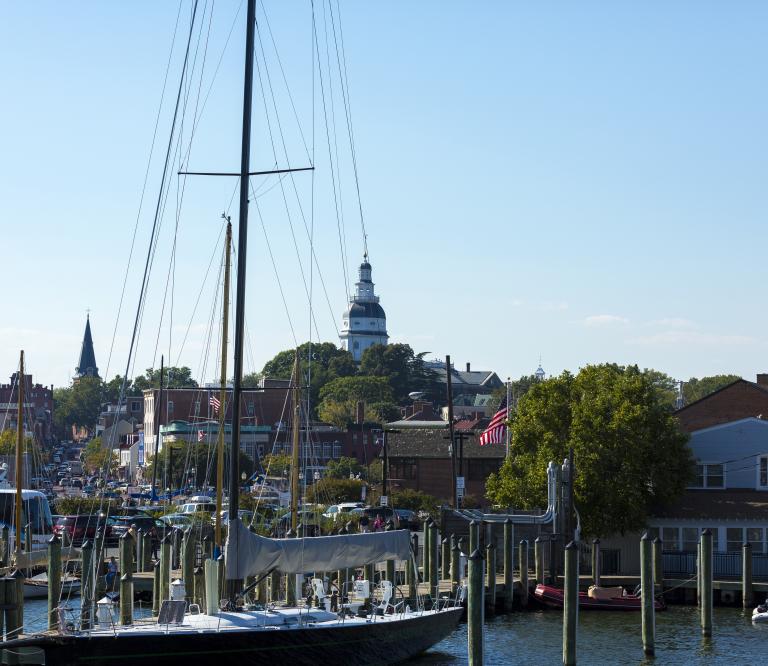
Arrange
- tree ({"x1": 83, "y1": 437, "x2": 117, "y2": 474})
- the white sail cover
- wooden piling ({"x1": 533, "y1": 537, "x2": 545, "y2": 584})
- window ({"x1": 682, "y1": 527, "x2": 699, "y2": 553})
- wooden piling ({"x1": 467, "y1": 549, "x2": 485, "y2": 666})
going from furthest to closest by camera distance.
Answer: tree ({"x1": 83, "y1": 437, "x2": 117, "y2": 474})
window ({"x1": 682, "y1": 527, "x2": 699, "y2": 553})
wooden piling ({"x1": 533, "y1": 537, "x2": 545, "y2": 584})
wooden piling ({"x1": 467, "y1": 549, "x2": 485, "y2": 666})
the white sail cover

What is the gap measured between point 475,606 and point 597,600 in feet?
64.0

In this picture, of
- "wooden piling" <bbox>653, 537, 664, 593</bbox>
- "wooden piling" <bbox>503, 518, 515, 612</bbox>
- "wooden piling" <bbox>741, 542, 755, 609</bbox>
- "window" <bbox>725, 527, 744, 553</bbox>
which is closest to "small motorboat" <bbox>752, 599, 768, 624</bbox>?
"wooden piling" <bbox>741, 542, 755, 609</bbox>

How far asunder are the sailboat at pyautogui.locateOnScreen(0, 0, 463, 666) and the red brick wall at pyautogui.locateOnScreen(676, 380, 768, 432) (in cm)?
3250

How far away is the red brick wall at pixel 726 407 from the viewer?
68438 millimetres

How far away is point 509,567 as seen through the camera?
175 ft

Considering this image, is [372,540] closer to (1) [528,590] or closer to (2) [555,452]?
(1) [528,590]

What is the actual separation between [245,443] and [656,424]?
92.7m

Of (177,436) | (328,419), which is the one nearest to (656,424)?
(177,436)

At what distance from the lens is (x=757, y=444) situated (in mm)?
65500

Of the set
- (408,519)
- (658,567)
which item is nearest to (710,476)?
(658,567)

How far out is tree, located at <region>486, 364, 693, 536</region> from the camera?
61969 millimetres

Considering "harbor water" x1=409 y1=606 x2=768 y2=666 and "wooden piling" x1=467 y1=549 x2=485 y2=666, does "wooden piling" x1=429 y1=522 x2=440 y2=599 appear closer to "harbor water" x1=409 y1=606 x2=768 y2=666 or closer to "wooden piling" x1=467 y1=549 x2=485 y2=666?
"harbor water" x1=409 y1=606 x2=768 y2=666

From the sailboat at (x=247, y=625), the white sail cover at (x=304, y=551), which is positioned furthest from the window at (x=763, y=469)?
the white sail cover at (x=304, y=551)

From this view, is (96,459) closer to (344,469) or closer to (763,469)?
(344,469)
